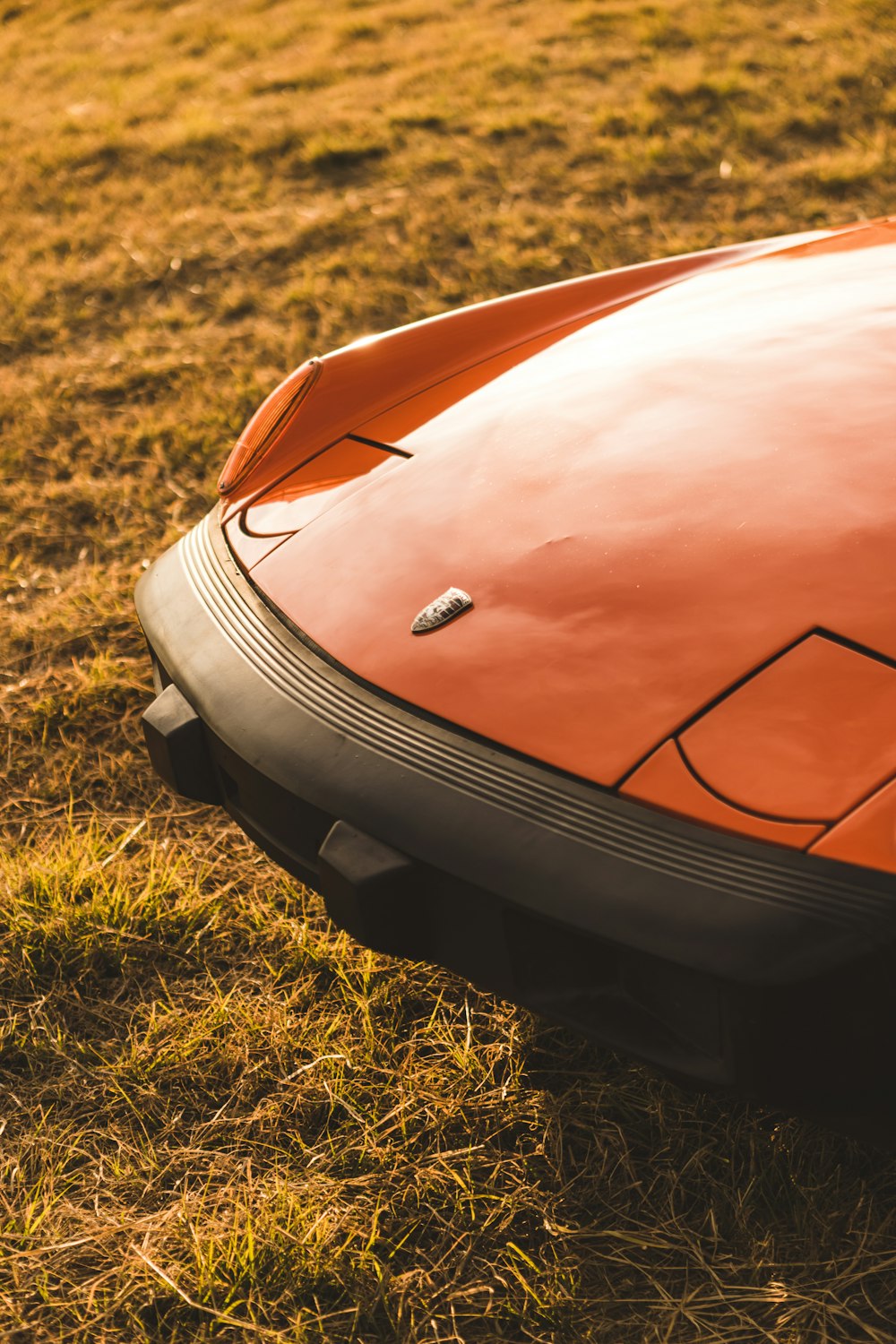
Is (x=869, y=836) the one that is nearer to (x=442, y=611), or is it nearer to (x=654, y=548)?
(x=654, y=548)

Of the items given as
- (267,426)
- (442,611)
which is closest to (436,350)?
(267,426)

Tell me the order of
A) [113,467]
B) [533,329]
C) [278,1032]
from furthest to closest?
[113,467], [533,329], [278,1032]

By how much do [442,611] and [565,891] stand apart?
456 mm

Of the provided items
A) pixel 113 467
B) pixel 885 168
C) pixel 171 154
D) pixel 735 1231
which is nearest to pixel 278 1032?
pixel 735 1231

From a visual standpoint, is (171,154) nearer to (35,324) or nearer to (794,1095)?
(35,324)

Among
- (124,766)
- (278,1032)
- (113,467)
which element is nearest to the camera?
(278,1032)

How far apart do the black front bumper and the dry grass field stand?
0.38m

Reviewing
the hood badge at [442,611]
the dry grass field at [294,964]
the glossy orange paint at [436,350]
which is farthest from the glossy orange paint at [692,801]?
the glossy orange paint at [436,350]

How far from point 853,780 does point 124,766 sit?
5.29 ft

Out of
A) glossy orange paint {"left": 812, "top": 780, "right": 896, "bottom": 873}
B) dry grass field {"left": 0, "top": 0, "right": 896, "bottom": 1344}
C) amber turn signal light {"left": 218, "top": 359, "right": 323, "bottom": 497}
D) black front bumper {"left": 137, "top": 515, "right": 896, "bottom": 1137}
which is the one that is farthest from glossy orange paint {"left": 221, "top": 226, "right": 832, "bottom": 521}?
glossy orange paint {"left": 812, "top": 780, "right": 896, "bottom": 873}

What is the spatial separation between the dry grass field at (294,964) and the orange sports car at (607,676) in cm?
39

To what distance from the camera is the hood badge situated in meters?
1.51

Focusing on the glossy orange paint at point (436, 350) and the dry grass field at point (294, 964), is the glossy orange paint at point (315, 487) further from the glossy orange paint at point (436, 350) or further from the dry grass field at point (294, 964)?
the dry grass field at point (294, 964)

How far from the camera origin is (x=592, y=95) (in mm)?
5285
